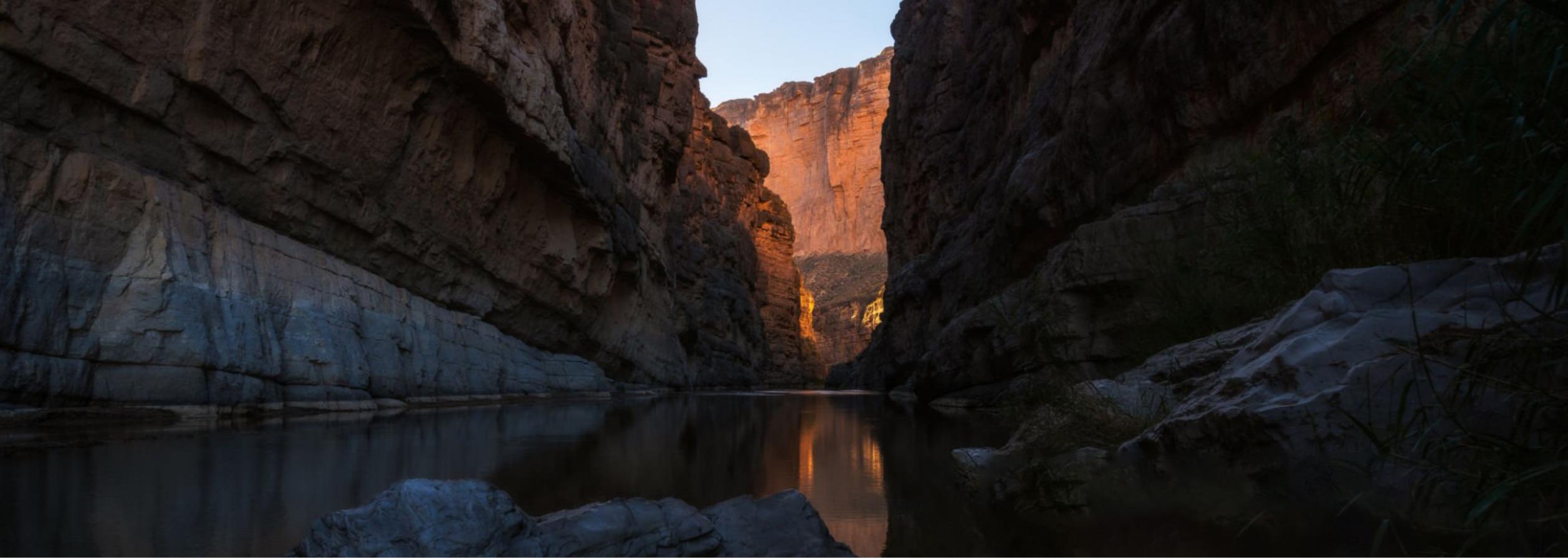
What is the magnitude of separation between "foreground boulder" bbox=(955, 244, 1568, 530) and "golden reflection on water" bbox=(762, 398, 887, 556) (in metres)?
0.91

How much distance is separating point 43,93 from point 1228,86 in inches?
599

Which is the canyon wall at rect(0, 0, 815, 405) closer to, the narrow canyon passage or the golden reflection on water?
the narrow canyon passage

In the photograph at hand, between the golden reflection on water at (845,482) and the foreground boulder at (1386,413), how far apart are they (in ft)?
2.98

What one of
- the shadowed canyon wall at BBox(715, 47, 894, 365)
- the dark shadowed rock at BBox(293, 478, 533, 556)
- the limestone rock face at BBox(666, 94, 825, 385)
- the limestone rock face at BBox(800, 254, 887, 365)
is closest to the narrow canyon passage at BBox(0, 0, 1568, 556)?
the dark shadowed rock at BBox(293, 478, 533, 556)

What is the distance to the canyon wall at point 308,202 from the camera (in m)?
9.09

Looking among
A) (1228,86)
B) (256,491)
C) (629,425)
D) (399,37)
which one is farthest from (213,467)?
(1228,86)

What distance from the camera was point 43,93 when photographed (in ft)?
31.6

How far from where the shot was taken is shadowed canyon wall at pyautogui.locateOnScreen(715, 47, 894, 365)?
95.2 metres

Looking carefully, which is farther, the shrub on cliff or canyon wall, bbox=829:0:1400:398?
canyon wall, bbox=829:0:1400:398

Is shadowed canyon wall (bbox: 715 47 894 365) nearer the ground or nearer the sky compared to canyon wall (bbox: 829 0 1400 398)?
nearer the sky

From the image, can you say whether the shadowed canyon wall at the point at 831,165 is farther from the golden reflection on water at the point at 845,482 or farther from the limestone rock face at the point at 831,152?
the golden reflection on water at the point at 845,482

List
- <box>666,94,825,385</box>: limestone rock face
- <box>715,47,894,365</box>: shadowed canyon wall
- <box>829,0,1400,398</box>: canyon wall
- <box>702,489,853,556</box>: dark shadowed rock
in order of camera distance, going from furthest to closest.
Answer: <box>715,47,894,365</box>: shadowed canyon wall → <box>666,94,825,385</box>: limestone rock face → <box>829,0,1400,398</box>: canyon wall → <box>702,489,853,556</box>: dark shadowed rock

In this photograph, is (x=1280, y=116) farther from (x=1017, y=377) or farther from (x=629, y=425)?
(x=629, y=425)

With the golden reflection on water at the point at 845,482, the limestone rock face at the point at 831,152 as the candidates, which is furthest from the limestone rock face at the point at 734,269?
the limestone rock face at the point at 831,152
